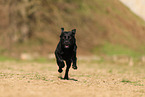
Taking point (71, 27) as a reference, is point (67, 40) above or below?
below

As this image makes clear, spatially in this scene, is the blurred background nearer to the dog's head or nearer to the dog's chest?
the dog's chest

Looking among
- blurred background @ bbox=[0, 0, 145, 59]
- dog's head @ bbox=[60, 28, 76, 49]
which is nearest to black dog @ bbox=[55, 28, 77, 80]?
dog's head @ bbox=[60, 28, 76, 49]

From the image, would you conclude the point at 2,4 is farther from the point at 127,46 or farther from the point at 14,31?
the point at 127,46

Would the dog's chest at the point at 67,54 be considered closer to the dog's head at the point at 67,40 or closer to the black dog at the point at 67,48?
the black dog at the point at 67,48

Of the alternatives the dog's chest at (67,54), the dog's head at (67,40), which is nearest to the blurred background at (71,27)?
the dog's chest at (67,54)

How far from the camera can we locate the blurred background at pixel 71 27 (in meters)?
35.3

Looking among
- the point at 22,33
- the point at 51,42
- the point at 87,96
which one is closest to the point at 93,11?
the point at 51,42

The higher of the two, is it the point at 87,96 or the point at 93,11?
the point at 93,11

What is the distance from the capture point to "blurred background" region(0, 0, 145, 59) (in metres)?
35.3

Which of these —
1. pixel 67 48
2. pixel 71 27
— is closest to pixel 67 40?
pixel 67 48

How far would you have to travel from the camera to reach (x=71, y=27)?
35.7 meters

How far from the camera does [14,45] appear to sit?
36.0m

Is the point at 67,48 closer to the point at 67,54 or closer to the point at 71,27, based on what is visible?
the point at 67,54

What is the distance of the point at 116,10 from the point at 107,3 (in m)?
2.68
